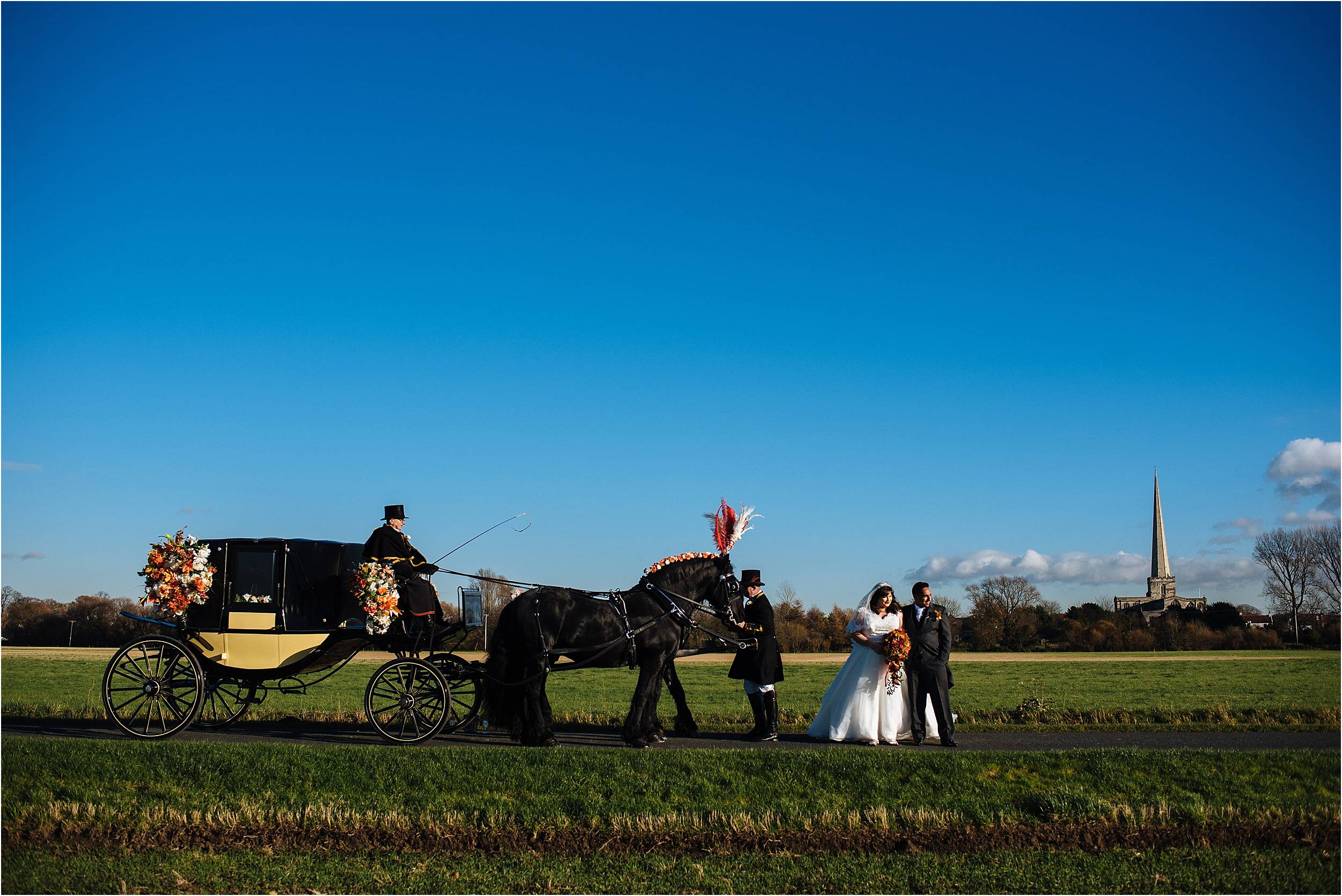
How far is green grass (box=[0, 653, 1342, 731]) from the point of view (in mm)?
17688

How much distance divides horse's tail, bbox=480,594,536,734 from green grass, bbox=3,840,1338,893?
3.45 metres

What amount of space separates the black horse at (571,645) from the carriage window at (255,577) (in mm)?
3129

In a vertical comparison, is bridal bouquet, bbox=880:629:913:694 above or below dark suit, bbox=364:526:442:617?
below

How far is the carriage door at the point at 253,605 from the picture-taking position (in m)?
13.3

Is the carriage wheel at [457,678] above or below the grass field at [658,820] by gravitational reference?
above

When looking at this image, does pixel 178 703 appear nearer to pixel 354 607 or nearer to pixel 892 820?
pixel 354 607

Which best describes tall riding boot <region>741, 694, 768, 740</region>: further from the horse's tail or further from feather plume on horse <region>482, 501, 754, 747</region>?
the horse's tail

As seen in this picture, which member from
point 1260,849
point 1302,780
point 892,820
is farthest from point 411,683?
point 1302,780

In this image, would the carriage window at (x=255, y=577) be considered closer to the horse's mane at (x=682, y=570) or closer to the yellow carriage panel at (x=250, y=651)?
the yellow carriage panel at (x=250, y=651)

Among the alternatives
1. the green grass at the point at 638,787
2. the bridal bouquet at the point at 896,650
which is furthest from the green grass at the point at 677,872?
the bridal bouquet at the point at 896,650

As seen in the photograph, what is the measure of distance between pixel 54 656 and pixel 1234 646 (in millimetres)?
68573

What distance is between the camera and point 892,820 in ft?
33.9

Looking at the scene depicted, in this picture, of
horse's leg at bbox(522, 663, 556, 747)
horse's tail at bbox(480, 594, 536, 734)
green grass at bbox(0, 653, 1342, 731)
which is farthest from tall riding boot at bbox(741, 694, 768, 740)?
horse's tail at bbox(480, 594, 536, 734)

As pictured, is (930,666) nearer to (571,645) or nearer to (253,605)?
(571,645)
